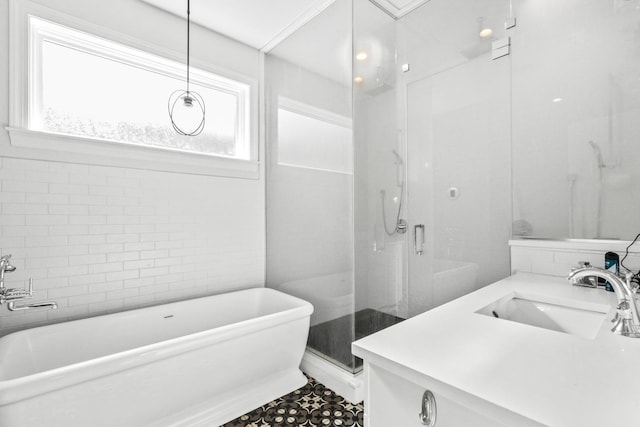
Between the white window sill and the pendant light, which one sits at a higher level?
the pendant light

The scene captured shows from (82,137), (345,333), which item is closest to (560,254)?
(345,333)

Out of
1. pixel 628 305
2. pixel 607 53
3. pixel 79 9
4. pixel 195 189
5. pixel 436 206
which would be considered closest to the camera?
pixel 628 305

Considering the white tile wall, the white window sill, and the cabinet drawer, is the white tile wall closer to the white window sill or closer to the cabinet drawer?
the cabinet drawer

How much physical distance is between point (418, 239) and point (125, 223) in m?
2.41

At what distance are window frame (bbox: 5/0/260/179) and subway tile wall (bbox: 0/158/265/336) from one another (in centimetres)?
8

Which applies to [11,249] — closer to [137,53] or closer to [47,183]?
[47,183]

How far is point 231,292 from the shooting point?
2.85 meters

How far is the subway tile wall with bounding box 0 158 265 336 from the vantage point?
6.59 feet

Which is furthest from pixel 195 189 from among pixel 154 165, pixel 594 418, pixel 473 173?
pixel 594 418

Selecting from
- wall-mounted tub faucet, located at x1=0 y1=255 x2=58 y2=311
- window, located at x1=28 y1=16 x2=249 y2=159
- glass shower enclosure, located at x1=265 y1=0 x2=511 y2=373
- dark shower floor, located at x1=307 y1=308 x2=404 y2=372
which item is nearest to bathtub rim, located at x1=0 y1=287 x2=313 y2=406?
wall-mounted tub faucet, located at x1=0 y1=255 x2=58 y2=311

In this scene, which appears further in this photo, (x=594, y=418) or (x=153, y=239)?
(x=153, y=239)

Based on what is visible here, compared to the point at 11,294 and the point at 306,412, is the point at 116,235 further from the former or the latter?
the point at 306,412

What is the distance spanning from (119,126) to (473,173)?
2.86 meters

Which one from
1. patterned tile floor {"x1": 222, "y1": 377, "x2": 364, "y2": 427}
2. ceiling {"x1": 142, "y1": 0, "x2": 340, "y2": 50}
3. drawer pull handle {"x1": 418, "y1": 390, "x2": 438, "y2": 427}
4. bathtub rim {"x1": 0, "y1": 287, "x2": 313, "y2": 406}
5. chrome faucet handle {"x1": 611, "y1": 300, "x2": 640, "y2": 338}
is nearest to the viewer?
drawer pull handle {"x1": 418, "y1": 390, "x2": 438, "y2": 427}
